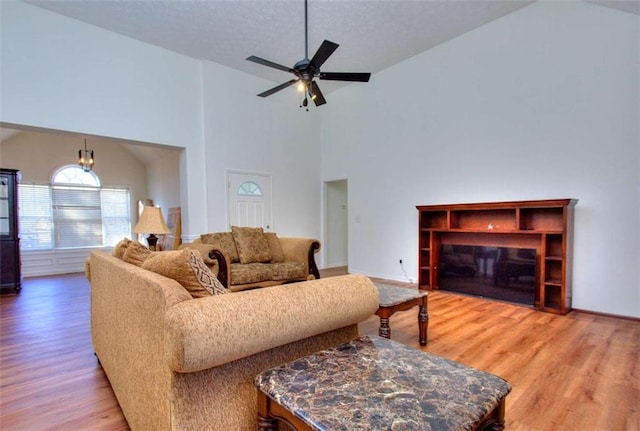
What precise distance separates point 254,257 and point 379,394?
3.37 metres

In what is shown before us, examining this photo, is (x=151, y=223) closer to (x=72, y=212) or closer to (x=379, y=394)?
(x=379, y=394)

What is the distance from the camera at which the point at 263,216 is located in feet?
19.4

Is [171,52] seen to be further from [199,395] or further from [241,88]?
[199,395]

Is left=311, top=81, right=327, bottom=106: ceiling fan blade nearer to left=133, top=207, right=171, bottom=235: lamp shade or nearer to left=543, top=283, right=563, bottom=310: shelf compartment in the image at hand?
left=133, top=207, right=171, bottom=235: lamp shade

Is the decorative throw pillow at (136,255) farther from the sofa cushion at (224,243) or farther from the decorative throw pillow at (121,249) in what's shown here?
the sofa cushion at (224,243)

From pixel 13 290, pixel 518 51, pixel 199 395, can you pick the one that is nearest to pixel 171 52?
pixel 13 290

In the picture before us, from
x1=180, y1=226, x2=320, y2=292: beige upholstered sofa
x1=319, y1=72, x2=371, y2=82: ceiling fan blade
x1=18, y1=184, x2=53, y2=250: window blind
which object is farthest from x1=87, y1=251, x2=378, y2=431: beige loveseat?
x1=18, y1=184, x2=53, y2=250: window blind

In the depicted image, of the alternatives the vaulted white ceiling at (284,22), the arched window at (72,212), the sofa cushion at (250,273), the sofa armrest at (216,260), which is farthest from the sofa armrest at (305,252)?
the arched window at (72,212)

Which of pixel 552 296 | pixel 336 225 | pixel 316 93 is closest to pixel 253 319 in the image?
pixel 316 93

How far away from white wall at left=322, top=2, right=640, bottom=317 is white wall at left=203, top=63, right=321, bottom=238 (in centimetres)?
131

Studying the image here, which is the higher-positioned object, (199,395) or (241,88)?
(241,88)

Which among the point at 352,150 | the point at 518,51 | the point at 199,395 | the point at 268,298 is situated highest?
the point at 518,51

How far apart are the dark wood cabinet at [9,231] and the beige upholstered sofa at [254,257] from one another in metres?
2.96

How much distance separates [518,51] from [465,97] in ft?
2.56
